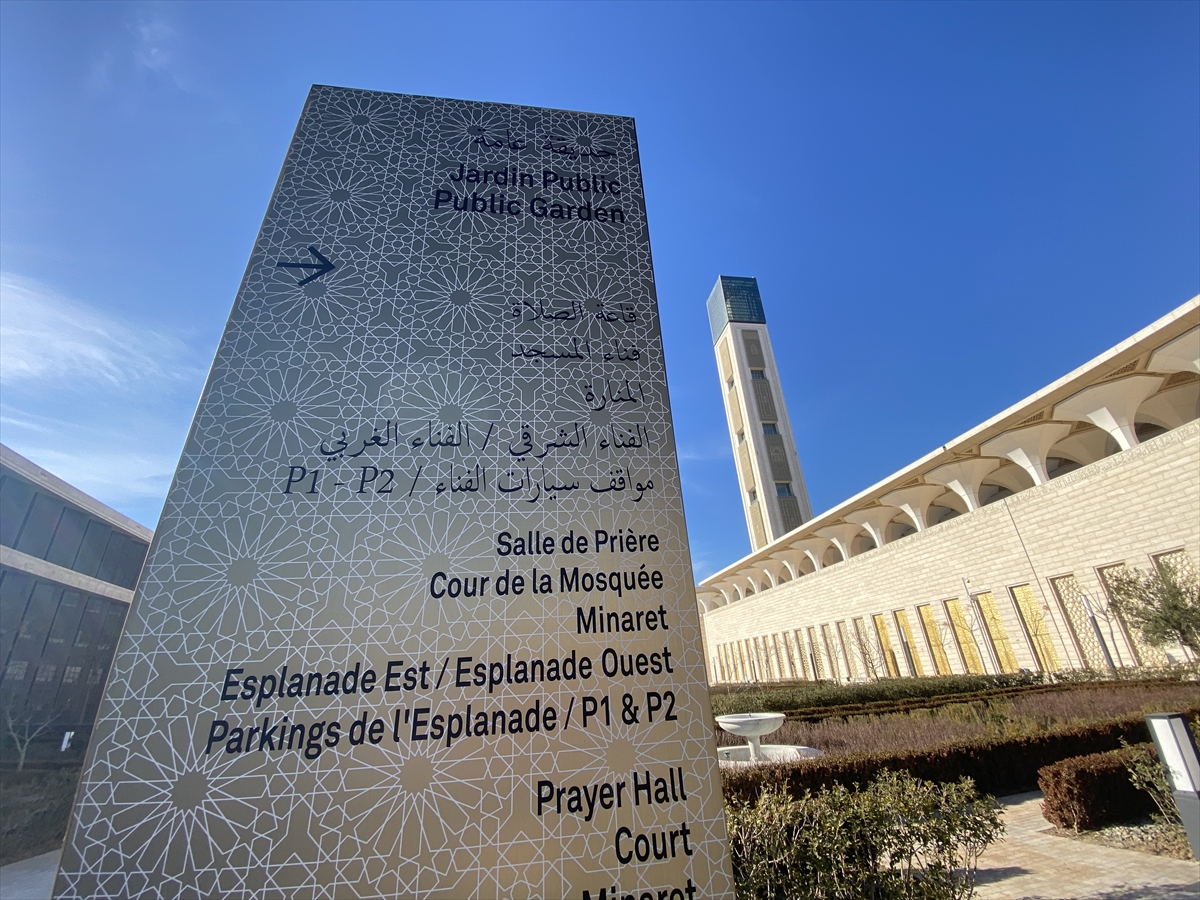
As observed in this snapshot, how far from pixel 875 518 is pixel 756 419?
1453cm

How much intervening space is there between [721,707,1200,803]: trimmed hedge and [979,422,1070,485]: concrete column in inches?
→ 407

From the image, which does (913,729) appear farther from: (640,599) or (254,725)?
(254,725)

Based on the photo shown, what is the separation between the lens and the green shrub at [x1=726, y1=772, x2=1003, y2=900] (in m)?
2.89

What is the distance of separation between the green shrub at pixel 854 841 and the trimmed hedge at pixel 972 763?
2.09 m

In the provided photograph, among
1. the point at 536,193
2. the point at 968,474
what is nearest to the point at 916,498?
the point at 968,474

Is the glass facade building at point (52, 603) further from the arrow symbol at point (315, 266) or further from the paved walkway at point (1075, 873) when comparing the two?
the paved walkway at point (1075, 873)

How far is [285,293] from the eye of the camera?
8.64 ft

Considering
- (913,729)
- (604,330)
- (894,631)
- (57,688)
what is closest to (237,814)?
(604,330)

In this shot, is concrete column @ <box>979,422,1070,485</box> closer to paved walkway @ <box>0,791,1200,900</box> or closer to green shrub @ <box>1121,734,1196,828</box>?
green shrub @ <box>1121,734,1196,828</box>

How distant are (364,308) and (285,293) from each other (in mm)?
395

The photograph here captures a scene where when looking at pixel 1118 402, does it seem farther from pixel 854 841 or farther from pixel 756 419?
pixel 756 419

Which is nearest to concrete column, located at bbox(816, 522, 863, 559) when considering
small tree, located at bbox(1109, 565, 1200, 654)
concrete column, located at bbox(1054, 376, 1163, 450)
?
concrete column, located at bbox(1054, 376, 1163, 450)

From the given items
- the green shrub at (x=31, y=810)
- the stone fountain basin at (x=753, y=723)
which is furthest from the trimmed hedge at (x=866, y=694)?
the green shrub at (x=31, y=810)

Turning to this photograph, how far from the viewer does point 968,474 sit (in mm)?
17625
